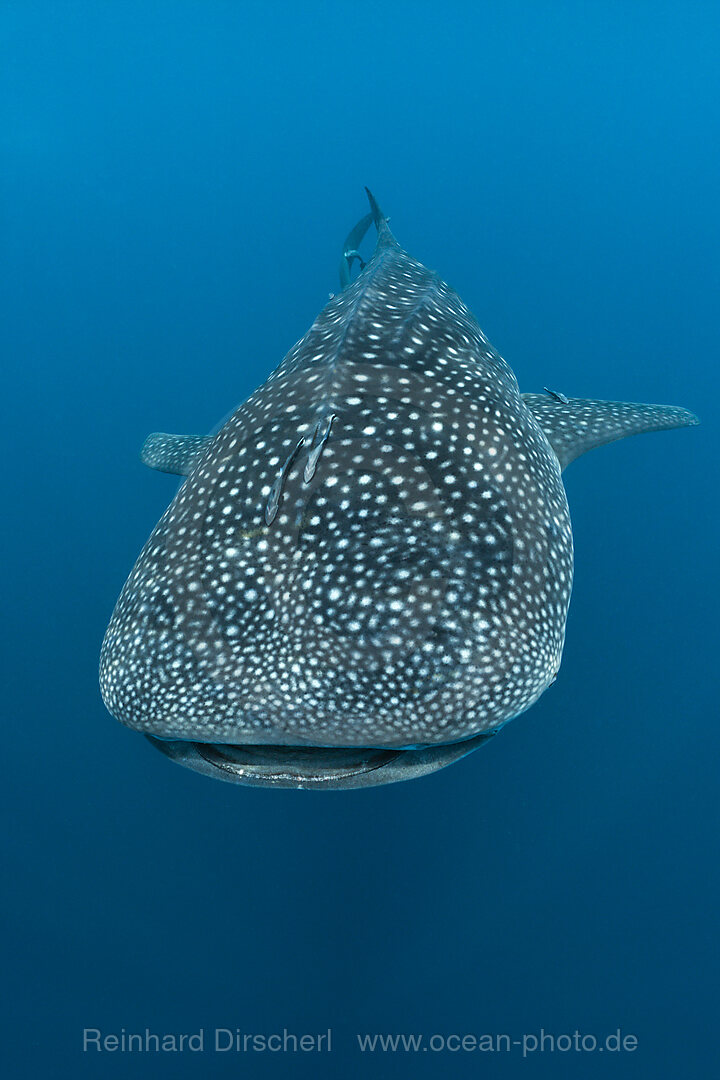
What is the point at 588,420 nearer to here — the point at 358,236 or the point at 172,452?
the point at 172,452

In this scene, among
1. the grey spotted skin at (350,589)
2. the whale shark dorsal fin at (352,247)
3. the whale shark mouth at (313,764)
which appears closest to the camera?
the grey spotted skin at (350,589)

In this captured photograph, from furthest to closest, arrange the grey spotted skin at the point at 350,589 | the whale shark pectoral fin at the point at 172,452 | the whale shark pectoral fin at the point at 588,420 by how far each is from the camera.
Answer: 1. the whale shark pectoral fin at the point at 172,452
2. the whale shark pectoral fin at the point at 588,420
3. the grey spotted skin at the point at 350,589

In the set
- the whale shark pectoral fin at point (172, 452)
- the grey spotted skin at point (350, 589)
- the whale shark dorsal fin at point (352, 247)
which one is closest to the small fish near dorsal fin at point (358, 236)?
the whale shark dorsal fin at point (352, 247)

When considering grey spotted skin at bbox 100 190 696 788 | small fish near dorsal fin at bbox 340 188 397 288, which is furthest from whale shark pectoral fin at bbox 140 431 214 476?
small fish near dorsal fin at bbox 340 188 397 288

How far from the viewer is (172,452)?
383 centimetres

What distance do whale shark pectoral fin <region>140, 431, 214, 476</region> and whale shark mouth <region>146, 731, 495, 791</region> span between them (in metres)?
1.94

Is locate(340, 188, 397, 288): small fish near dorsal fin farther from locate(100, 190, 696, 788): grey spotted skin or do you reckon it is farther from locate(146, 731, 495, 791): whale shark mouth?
locate(146, 731, 495, 791): whale shark mouth

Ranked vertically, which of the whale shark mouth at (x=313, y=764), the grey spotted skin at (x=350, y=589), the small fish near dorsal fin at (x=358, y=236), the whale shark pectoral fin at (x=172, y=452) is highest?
the small fish near dorsal fin at (x=358, y=236)

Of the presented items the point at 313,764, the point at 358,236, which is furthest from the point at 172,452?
the point at 358,236

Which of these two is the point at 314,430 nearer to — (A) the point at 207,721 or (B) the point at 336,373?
(B) the point at 336,373

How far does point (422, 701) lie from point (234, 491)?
0.94m

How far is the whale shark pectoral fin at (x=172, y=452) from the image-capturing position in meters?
3.67

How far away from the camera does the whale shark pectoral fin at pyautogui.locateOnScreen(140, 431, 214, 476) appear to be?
367 centimetres

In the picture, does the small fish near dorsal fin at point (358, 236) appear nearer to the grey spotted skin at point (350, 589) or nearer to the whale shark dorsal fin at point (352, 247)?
the whale shark dorsal fin at point (352, 247)
